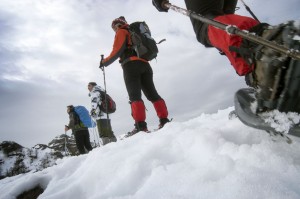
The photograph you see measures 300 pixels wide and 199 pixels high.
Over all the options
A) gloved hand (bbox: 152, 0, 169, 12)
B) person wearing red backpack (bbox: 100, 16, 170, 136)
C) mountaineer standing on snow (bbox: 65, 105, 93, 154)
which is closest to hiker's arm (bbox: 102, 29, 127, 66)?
person wearing red backpack (bbox: 100, 16, 170, 136)

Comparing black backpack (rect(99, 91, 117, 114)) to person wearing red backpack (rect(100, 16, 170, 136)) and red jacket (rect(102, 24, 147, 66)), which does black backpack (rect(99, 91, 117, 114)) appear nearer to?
person wearing red backpack (rect(100, 16, 170, 136))

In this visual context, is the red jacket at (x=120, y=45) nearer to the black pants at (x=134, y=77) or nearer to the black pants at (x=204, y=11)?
the black pants at (x=134, y=77)

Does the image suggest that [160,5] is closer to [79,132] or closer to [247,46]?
[247,46]

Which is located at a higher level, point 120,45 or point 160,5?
point 120,45

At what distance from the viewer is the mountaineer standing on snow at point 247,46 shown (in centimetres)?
143

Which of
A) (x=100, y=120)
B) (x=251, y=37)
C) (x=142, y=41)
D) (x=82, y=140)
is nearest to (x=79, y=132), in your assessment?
(x=82, y=140)

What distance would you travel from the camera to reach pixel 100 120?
762cm

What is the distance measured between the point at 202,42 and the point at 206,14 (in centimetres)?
25

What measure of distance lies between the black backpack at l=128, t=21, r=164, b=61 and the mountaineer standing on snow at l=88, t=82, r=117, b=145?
339 centimetres

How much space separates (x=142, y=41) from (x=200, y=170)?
3595 mm

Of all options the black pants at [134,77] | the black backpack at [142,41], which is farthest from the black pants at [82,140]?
the black backpack at [142,41]

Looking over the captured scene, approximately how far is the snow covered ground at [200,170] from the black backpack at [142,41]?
2656 millimetres

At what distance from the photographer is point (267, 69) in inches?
56.6

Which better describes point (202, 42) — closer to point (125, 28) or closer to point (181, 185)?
point (181, 185)
